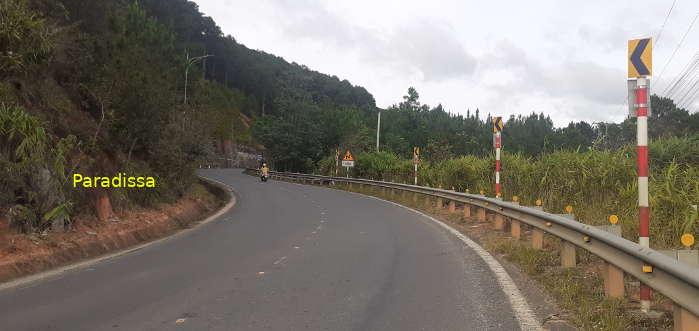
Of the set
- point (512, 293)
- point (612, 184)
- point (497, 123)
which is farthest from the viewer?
point (497, 123)

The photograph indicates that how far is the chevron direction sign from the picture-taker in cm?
490

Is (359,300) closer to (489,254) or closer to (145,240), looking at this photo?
(489,254)

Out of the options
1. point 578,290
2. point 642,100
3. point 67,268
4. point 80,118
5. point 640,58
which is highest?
point 80,118

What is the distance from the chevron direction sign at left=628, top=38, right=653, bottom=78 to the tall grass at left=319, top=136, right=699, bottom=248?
1998 mm

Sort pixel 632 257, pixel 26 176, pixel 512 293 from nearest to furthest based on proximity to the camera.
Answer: pixel 632 257
pixel 512 293
pixel 26 176

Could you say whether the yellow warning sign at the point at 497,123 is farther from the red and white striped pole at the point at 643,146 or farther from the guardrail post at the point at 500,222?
the red and white striped pole at the point at 643,146

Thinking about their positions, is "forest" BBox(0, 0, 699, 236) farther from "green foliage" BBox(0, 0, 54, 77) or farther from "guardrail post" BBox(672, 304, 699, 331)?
"guardrail post" BBox(672, 304, 699, 331)

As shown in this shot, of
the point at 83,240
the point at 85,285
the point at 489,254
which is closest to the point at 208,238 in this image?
the point at 83,240

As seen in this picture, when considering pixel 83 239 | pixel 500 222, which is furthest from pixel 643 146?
pixel 83 239

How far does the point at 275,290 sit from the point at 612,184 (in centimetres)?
765

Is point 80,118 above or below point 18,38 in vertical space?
below

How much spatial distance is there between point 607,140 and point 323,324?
409 inches

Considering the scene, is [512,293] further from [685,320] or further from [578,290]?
[685,320]

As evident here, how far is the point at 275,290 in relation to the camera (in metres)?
5.73
